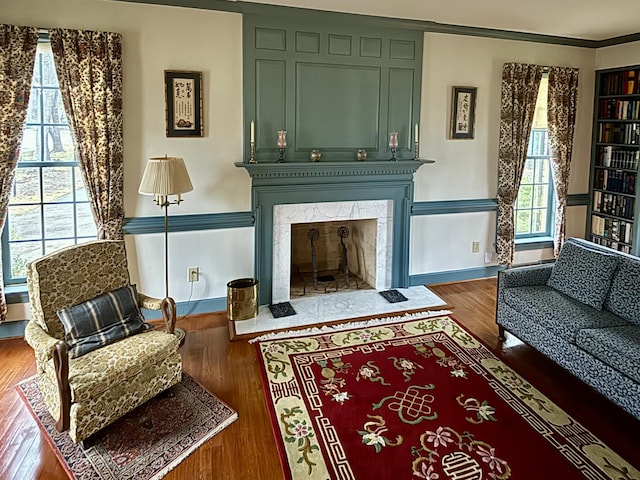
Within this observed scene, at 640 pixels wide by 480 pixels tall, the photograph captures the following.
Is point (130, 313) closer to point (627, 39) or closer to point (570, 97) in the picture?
point (570, 97)

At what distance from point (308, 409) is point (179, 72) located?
2.87 metres

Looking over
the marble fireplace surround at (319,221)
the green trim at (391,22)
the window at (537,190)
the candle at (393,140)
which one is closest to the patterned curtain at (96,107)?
the green trim at (391,22)

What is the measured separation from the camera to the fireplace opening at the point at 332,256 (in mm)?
5203

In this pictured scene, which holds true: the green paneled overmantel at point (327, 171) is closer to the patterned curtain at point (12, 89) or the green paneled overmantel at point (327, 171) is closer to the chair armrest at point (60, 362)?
the patterned curtain at point (12, 89)

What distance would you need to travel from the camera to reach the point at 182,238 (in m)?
4.40

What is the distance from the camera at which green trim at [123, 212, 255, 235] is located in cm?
423

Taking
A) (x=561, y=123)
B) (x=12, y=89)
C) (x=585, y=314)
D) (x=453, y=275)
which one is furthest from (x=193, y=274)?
(x=561, y=123)

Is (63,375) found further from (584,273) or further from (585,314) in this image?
(584,273)

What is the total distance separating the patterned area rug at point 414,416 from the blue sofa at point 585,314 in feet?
0.99

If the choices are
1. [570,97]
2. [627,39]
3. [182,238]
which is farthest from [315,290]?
[627,39]

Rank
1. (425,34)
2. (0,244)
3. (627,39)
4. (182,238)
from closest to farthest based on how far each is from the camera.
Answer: (0,244)
(182,238)
(425,34)
(627,39)

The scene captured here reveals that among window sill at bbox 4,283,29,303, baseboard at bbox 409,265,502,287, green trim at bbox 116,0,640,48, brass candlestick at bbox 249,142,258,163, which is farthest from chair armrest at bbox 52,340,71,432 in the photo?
baseboard at bbox 409,265,502,287

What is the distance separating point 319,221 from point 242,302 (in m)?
1.13

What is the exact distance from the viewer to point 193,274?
4.49 meters
